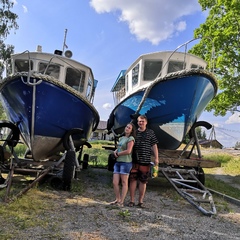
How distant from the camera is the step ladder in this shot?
17.5 ft

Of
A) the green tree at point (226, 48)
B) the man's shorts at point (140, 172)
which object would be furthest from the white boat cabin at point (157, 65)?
the green tree at point (226, 48)

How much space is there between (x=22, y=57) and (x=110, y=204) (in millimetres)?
4707

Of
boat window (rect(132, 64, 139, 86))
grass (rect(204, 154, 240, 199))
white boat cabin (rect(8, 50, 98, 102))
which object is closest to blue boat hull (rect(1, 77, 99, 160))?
white boat cabin (rect(8, 50, 98, 102))

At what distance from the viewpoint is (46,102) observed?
637 centimetres

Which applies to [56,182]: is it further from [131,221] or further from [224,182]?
[224,182]

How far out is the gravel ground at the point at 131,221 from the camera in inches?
135

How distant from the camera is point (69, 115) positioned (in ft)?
22.7

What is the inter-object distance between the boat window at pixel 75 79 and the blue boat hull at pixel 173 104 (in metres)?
1.33

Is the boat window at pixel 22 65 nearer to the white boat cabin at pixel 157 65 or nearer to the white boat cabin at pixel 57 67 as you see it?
the white boat cabin at pixel 57 67

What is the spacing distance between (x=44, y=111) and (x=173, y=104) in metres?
3.15

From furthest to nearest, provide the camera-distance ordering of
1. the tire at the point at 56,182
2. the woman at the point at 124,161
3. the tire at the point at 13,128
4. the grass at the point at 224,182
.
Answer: the grass at the point at 224,182, the tire at the point at 13,128, the tire at the point at 56,182, the woman at the point at 124,161

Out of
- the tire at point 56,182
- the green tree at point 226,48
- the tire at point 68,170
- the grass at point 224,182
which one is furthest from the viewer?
the green tree at point 226,48

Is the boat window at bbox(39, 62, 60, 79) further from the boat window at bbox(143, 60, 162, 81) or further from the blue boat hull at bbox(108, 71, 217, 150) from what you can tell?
the boat window at bbox(143, 60, 162, 81)

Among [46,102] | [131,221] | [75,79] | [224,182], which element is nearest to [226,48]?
[224,182]
